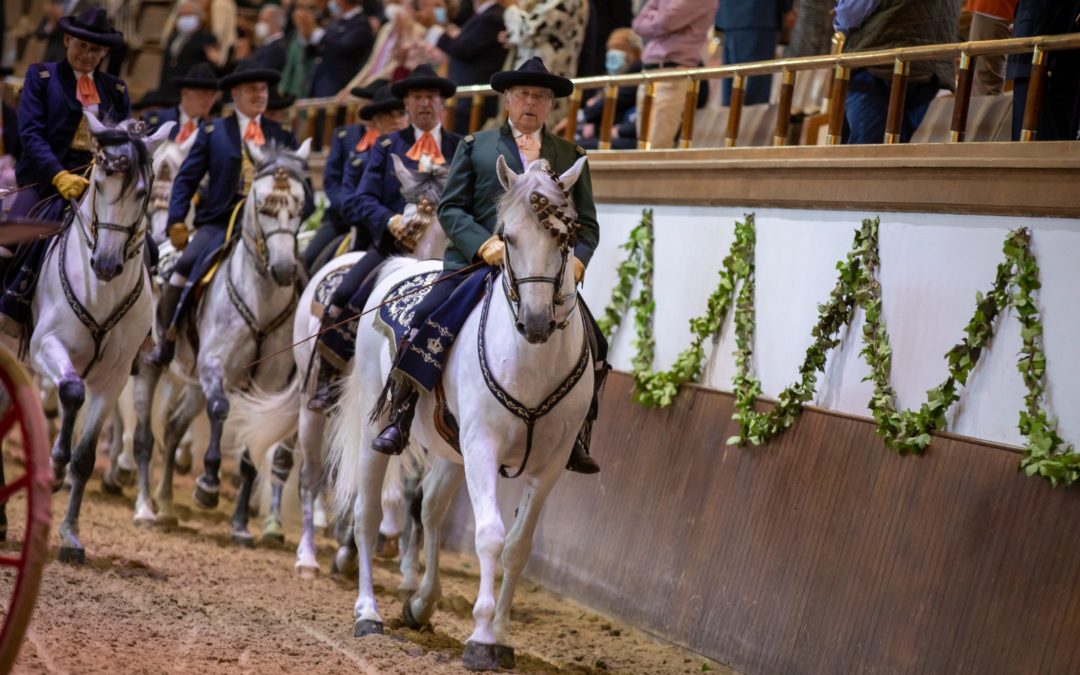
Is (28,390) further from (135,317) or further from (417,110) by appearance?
(417,110)

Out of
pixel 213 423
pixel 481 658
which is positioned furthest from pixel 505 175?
pixel 213 423

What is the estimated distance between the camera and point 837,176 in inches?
279

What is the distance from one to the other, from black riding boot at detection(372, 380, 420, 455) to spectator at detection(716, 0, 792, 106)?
13.4ft

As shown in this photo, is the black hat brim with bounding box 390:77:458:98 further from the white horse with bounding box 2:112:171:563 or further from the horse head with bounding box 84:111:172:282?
the horse head with bounding box 84:111:172:282

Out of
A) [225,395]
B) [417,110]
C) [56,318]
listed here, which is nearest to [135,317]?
[56,318]

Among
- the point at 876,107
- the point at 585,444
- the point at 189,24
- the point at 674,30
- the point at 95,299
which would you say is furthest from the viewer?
the point at 189,24

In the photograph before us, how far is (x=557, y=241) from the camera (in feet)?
19.3

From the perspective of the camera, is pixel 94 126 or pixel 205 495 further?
pixel 205 495

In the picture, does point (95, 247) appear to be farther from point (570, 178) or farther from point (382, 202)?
point (570, 178)

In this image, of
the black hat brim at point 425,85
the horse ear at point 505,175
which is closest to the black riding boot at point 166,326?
the black hat brim at point 425,85

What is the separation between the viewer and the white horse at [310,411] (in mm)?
8578

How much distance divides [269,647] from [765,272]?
127 inches

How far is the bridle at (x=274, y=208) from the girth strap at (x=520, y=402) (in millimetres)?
3010

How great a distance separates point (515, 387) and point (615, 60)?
5.62 metres
